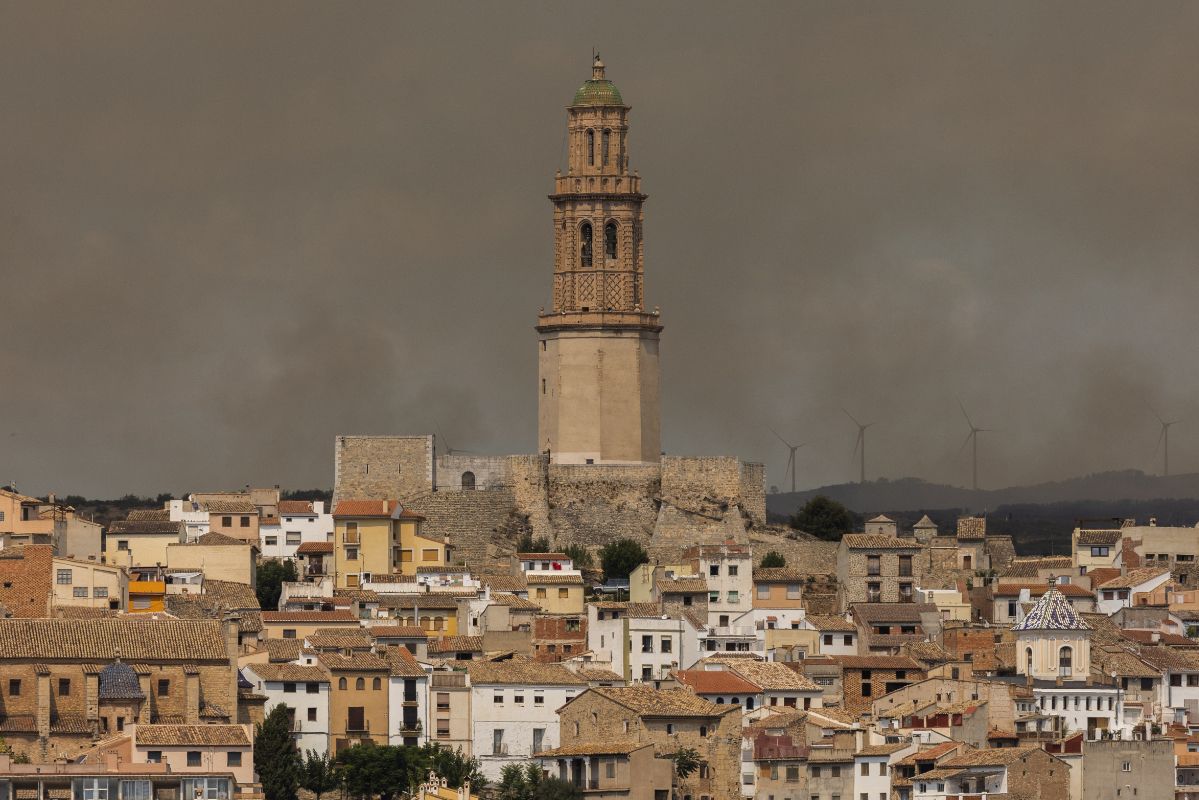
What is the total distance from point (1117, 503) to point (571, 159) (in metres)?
42.8

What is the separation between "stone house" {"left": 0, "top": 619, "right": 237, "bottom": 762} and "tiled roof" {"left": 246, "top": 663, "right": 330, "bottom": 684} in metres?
1.96

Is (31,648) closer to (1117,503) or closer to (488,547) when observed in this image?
(488,547)

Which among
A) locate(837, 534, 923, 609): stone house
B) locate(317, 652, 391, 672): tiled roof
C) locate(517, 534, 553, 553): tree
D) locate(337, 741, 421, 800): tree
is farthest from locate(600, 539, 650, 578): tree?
locate(337, 741, 421, 800): tree

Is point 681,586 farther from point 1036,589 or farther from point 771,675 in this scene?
point 1036,589

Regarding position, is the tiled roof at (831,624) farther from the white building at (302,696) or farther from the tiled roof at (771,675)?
the white building at (302,696)

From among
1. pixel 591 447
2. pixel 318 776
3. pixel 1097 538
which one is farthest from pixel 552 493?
pixel 318 776

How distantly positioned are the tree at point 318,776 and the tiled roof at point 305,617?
12774 mm

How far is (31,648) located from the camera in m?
78.3

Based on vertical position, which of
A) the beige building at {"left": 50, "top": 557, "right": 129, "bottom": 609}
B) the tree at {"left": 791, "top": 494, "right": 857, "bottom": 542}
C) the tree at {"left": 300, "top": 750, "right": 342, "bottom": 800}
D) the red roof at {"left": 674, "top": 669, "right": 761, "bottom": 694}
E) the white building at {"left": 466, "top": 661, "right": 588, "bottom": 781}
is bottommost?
the tree at {"left": 300, "top": 750, "right": 342, "bottom": 800}

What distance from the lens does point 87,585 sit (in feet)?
296

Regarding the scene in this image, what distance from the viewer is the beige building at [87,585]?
89688 millimetres

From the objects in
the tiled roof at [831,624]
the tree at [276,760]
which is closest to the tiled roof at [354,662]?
the tree at [276,760]

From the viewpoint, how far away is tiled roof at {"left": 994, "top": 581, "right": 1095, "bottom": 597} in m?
103

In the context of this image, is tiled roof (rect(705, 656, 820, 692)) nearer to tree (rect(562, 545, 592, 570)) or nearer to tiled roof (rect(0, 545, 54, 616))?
tiled roof (rect(0, 545, 54, 616))
